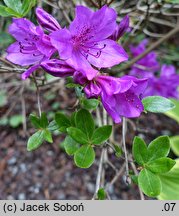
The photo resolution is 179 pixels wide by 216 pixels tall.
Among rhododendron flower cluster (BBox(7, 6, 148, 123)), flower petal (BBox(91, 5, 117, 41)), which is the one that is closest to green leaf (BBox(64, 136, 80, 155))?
rhododendron flower cluster (BBox(7, 6, 148, 123))

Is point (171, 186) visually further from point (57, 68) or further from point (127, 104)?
point (57, 68)

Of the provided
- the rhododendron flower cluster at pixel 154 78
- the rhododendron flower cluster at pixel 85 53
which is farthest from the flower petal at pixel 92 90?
the rhododendron flower cluster at pixel 154 78

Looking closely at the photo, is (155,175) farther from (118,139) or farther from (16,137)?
(16,137)

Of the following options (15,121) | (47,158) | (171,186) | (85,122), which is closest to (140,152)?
(85,122)

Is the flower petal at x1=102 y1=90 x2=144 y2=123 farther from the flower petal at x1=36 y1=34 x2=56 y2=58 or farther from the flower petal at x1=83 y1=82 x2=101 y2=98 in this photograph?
the flower petal at x1=36 y1=34 x2=56 y2=58

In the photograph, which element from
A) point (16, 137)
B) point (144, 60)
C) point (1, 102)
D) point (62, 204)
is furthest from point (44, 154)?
point (62, 204)

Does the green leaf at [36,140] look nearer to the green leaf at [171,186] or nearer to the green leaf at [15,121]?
the green leaf at [171,186]

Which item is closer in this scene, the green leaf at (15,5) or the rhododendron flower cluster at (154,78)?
the green leaf at (15,5)
